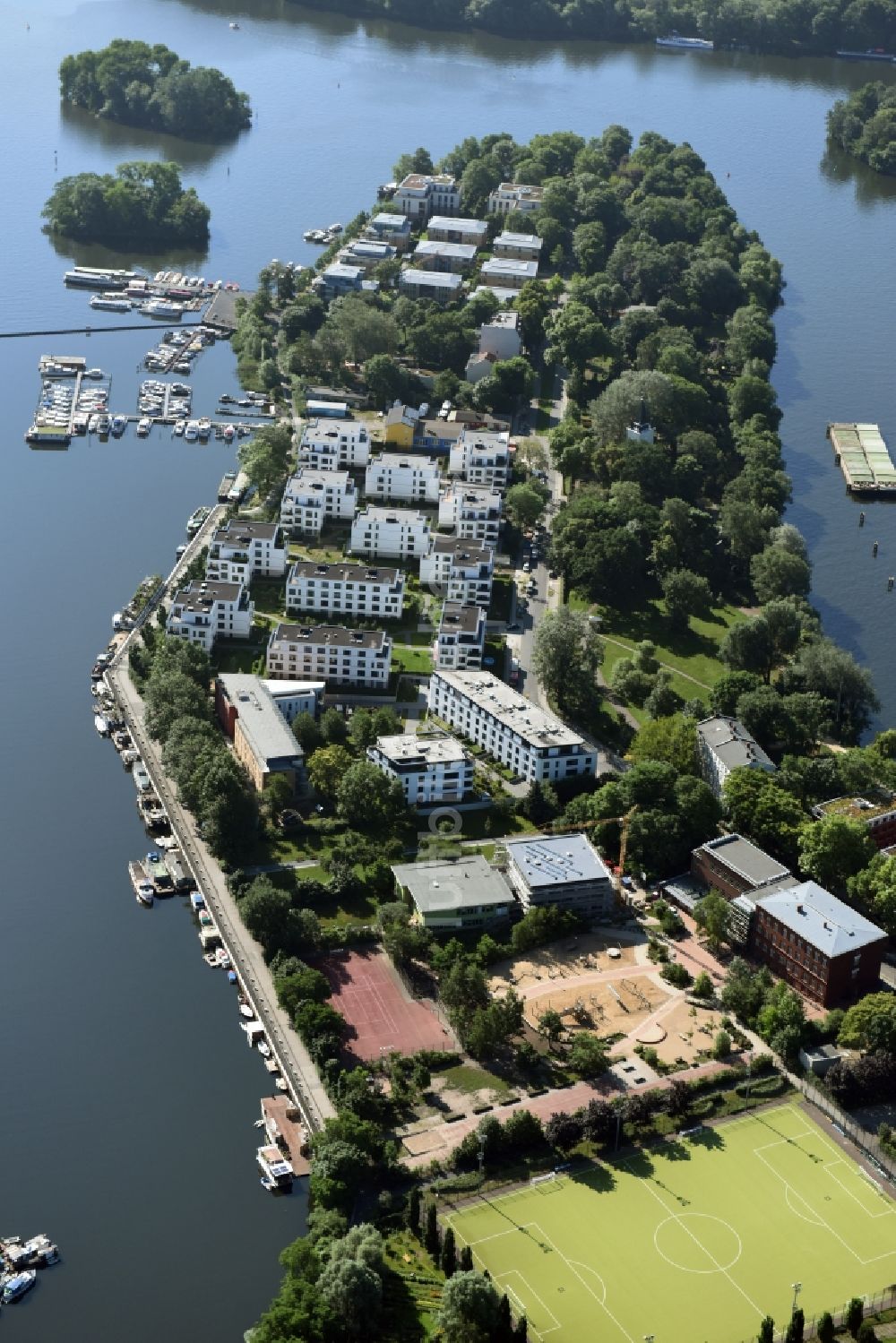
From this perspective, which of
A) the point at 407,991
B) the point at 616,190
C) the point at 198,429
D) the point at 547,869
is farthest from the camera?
the point at 616,190

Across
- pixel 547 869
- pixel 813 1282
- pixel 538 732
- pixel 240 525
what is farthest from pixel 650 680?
pixel 813 1282

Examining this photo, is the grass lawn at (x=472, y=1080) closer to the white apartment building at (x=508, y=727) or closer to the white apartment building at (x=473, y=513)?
the white apartment building at (x=508, y=727)

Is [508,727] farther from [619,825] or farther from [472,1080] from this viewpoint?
[472,1080]

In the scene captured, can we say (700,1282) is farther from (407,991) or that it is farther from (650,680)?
(650,680)

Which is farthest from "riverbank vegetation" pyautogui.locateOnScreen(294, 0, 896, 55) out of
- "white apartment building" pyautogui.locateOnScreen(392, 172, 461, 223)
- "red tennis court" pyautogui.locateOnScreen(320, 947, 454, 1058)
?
"red tennis court" pyautogui.locateOnScreen(320, 947, 454, 1058)

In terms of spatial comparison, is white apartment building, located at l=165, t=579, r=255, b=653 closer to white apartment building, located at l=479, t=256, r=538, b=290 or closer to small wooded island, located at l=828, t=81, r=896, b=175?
white apartment building, located at l=479, t=256, r=538, b=290

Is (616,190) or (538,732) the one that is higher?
(616,190)
